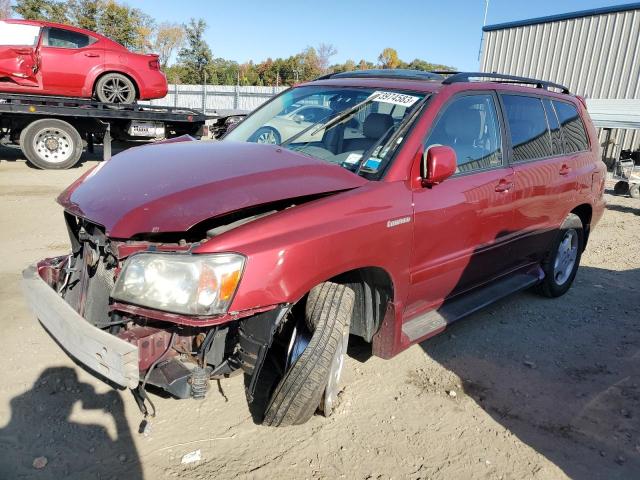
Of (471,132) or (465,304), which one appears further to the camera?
(465,304)

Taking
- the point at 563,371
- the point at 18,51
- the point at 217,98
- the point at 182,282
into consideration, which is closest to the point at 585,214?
the point at 563,371

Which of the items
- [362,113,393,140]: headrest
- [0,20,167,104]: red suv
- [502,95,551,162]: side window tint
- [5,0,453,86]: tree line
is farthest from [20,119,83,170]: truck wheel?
[5,0,453,86]: tree line

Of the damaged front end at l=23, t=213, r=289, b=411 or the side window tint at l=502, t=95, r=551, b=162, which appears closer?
the damaged front end at l=23, t=213, r=289, b=411

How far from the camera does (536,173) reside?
404cm

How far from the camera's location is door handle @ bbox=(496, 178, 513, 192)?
142 inches

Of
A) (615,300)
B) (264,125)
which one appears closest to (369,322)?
(264,125)

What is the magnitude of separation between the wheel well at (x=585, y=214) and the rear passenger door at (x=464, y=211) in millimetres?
1490

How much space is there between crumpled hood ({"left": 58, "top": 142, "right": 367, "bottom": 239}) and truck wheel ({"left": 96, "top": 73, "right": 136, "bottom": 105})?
846 centimetres

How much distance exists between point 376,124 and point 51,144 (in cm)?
916

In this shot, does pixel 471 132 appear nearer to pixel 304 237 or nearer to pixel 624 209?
pixel 304 237

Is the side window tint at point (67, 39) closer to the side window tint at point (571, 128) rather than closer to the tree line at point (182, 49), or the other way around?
the side window tint at point (571, 128)

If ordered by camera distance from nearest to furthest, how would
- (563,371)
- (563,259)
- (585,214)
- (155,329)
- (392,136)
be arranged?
(155,329) → (392,136) → (563,371) → (563,259) → (585,214)

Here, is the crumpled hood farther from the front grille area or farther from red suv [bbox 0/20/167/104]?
red suv [bbox 0/20/167/104]

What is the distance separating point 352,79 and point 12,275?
3.44 m
